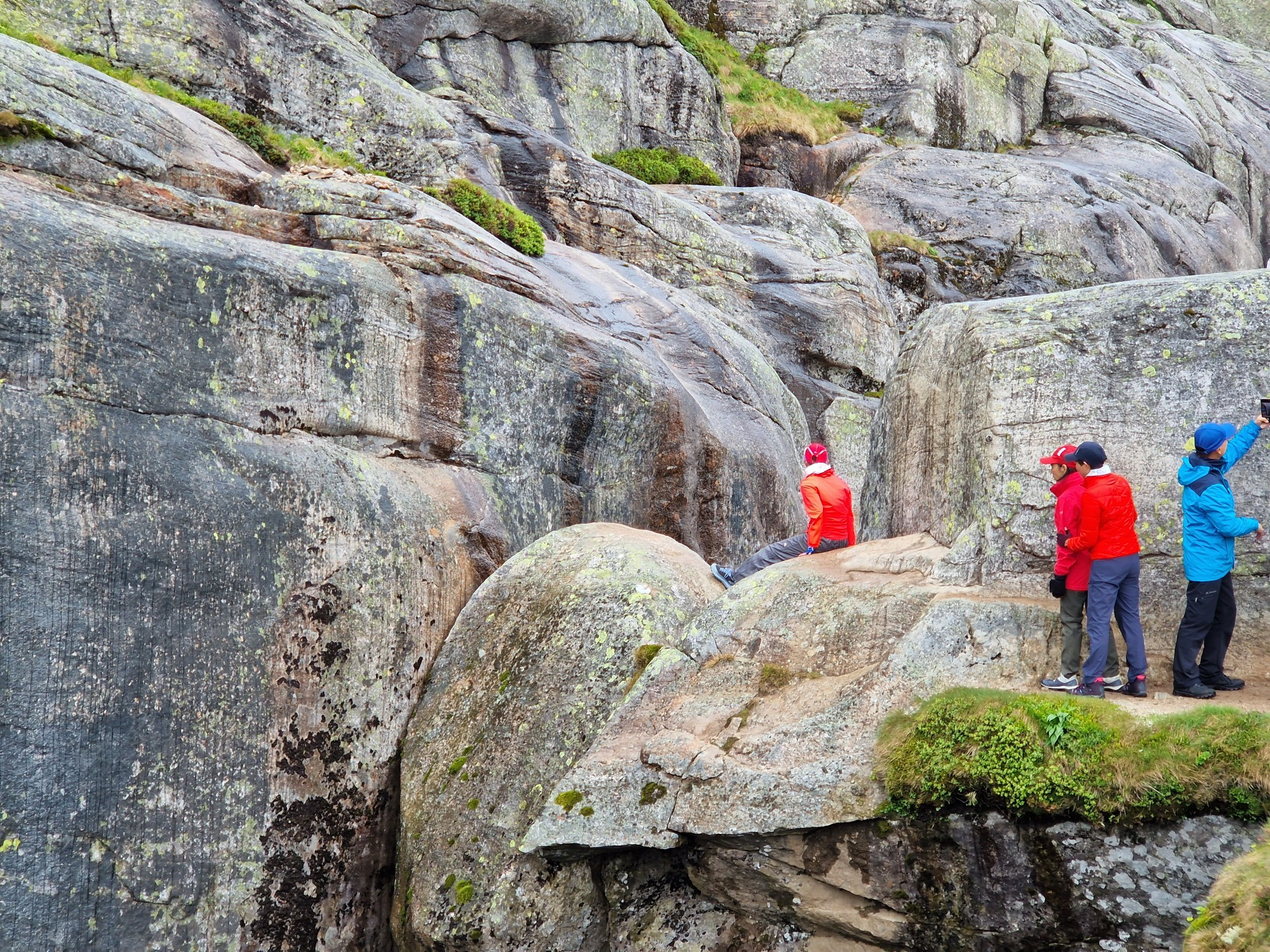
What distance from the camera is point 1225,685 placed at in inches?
405

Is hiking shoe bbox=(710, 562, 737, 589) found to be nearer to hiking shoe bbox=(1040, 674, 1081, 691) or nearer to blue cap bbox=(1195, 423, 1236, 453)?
hiking shoe bbox=(1040, 674, 1081, 691)

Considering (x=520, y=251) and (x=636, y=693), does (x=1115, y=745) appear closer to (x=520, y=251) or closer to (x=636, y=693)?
(x=636, y=693)

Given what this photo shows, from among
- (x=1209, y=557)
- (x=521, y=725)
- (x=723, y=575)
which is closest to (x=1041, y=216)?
(x=723, y=575)

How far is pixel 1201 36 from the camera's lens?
5616cm

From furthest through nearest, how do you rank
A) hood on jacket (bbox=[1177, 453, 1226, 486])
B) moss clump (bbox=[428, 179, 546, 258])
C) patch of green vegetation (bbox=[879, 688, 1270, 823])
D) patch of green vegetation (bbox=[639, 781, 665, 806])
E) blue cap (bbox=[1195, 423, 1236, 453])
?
moss clump (bbox=[428, 179, 546, 258]) < patch of green vegetation (bbox=[639, 781, 665, 806]) < hood on jacket (bbox=[1177, 453, 1226, 486]) < blue cap (bbox=[1195, 423, 1236, 453]) < patch of green vegetation (bbox=[879, 688, 1270, 823])

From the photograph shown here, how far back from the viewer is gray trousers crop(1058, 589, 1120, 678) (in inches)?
416

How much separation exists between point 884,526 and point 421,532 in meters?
7.07

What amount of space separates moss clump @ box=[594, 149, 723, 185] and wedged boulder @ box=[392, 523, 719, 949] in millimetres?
23062

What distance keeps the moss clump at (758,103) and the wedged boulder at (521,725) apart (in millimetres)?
31659

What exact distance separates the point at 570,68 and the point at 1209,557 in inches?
1195

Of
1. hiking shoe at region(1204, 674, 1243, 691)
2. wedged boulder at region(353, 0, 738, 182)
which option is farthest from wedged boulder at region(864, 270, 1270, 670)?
wedged boulder at region(353, 0, 738, 182)

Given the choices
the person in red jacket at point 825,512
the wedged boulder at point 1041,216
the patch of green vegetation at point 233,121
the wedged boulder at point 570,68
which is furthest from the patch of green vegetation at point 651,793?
the wedged boulder at point 1041,216

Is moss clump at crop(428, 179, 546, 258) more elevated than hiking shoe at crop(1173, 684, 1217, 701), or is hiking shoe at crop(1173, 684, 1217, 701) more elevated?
moss clump at crop(428, 179, 546, 258)

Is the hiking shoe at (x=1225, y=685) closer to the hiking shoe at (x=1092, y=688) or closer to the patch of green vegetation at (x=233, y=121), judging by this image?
the hiking shoe at (x=1092, y=688)
